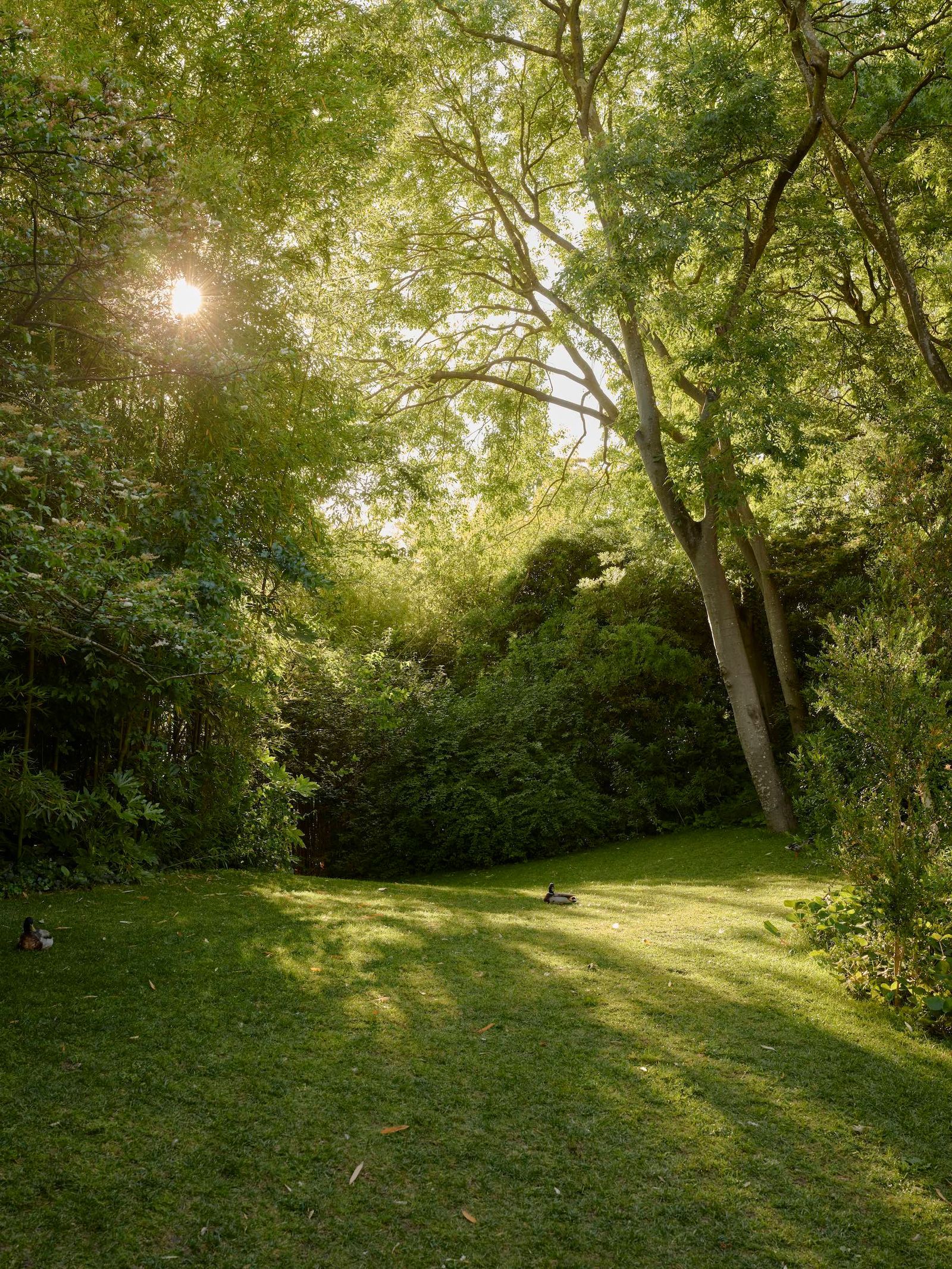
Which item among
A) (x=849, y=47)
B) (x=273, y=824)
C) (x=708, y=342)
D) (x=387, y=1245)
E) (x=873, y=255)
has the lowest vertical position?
(x=387, y=1245)

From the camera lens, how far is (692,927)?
21.1 feet

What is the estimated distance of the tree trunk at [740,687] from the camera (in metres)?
10.7

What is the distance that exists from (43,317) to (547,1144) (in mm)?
5020

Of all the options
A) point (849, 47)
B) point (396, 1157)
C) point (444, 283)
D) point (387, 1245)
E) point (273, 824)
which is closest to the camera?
point (387, 1245)

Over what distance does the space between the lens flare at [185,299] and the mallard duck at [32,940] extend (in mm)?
3638

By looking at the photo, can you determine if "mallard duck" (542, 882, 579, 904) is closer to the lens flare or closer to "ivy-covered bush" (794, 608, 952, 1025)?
"ivy-covered bush" (794, 608, 952, 1025)

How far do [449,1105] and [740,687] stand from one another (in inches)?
319

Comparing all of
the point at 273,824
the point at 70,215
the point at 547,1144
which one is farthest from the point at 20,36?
the point at 273,824

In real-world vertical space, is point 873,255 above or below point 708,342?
above

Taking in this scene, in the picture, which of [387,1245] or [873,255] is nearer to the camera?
[387,1245]

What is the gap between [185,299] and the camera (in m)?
5.54

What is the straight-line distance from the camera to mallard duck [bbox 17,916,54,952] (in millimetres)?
4648

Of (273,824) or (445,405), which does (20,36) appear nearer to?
(273,824)

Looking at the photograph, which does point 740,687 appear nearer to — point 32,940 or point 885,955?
point 885,955
